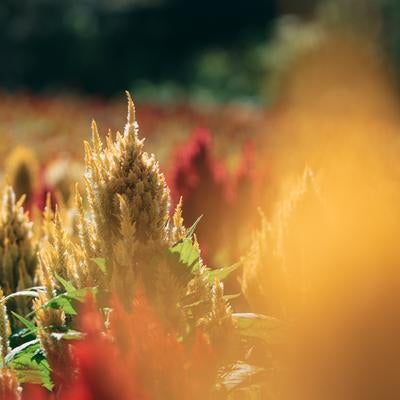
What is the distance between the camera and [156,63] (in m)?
32.4

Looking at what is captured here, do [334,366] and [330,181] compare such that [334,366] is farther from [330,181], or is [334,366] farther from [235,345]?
[330,181]

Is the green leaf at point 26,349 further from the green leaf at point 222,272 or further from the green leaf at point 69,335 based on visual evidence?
the green leaf at point 222,272

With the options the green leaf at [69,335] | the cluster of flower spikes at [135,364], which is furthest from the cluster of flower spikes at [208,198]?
the cluster of flower spikes at [135,364]

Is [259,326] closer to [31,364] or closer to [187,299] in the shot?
[187,299]

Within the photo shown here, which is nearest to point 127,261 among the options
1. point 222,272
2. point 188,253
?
point 188,253

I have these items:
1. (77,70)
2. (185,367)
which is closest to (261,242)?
(185,367)

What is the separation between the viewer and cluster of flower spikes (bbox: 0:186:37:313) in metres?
3.83

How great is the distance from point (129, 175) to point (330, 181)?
1.13 meters

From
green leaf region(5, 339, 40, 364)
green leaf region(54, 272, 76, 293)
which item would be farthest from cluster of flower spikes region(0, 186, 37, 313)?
green leaf region(54, 272, 76, 293)

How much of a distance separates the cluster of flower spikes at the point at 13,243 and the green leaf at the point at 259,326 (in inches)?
47.4

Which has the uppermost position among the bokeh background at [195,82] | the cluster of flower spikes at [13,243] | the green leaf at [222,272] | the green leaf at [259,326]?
the bokeh background at [195,82]

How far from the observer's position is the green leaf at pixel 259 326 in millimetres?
2873

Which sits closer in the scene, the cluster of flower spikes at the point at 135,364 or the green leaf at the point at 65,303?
the cluster of flower spikes at the point at 135,364

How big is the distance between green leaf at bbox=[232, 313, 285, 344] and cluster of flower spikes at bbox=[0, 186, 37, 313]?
120 centimetres
